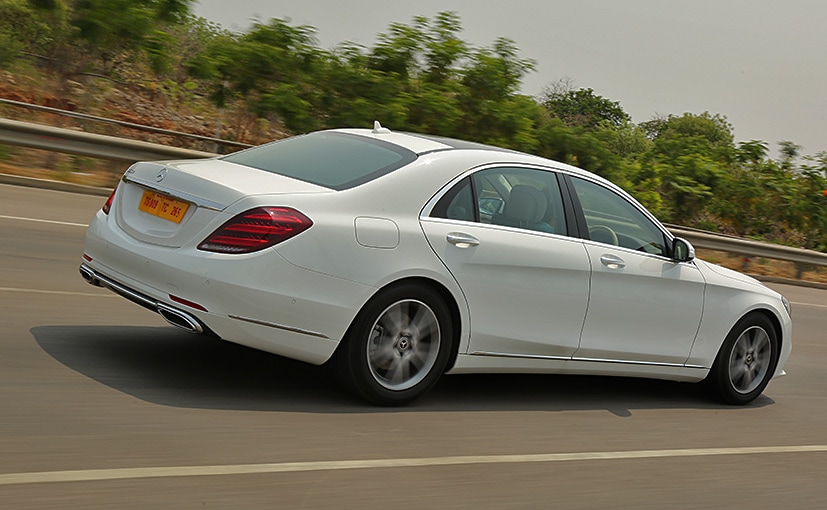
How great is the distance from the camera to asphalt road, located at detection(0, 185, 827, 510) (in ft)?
14.7

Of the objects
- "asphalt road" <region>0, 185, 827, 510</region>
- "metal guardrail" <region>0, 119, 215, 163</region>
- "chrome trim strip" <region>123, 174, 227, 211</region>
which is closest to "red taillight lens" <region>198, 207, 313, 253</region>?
"chrome trim strip" <region>123, 174, 227, 211</region>

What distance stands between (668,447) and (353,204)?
2.45 m

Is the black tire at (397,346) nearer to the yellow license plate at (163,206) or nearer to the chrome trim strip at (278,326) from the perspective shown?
the chrome trim strip at (278,326)

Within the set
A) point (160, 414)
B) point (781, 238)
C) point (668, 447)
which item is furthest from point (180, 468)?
point (781, 238)

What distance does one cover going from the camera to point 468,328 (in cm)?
616

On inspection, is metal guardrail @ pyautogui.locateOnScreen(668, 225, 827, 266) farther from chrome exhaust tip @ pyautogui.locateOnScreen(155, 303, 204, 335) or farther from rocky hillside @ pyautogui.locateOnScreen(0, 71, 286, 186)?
chrome exhaust tip @ pyautogui.locateOnScreen(155, 303, 204, 335)

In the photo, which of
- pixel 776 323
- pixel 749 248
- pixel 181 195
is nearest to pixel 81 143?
pixel 181 195

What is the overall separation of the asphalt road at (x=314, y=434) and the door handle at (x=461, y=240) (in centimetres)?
100

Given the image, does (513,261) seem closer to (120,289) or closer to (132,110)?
(120,289)

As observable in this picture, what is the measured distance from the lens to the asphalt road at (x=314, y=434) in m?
4.48

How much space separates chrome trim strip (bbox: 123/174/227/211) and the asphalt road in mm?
1023

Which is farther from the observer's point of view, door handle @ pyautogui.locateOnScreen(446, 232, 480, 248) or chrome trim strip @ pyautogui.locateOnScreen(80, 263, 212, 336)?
door handle @ pyautogui.locateOnScreen(446, 232, 480, 248)

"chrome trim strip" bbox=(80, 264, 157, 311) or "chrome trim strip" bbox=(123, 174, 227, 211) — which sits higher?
"chrome trim strip" bbox=(123, 174, 227, 211)

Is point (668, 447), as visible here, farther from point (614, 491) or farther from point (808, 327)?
point (808, 327)
